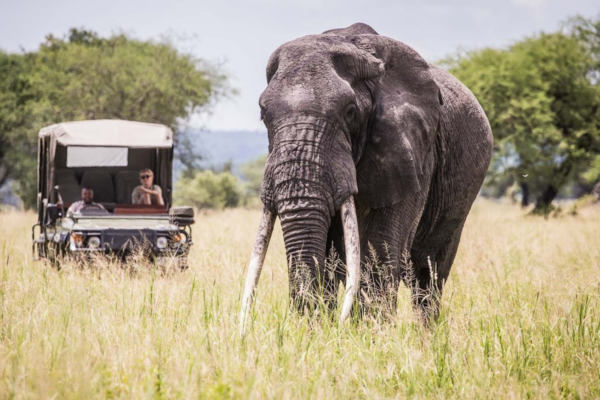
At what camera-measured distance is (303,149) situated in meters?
5.43

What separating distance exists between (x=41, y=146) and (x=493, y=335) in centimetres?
926

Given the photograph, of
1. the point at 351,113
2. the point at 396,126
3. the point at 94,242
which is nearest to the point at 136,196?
the point at 94,242

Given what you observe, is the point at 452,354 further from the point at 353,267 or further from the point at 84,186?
the point at 84,186

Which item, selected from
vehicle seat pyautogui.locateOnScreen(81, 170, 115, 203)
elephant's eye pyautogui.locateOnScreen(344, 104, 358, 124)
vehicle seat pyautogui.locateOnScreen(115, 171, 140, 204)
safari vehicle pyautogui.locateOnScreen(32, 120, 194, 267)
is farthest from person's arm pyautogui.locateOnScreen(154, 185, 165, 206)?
elephant's eye pyautogui.locateOnScreen(344, 104, 358, 124)

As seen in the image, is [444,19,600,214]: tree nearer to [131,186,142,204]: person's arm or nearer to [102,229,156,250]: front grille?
[131,186,142,204]: person's arm

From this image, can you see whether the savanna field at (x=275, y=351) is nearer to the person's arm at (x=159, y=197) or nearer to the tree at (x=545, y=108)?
the person's arm at (x=159, y=197)

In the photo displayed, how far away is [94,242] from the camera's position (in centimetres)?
1044

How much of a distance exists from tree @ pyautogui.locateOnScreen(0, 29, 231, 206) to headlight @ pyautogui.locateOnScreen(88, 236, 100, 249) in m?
16.7

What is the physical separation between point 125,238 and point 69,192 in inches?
100

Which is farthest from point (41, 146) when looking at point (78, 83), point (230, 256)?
point (78, 83)

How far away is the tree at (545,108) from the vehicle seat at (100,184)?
49.1ft

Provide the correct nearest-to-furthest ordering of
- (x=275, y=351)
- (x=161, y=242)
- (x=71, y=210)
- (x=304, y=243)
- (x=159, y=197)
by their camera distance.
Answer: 1. (x=275, y=351)
2. (x=304, y=243)
3. (x=161, y=242)
4. (x=71, y=210)
5. (x=159, y=197)

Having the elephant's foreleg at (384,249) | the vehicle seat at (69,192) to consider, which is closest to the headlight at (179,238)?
the vehicle seat at (69,192)

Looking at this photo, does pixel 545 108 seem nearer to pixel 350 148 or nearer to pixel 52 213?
pixel 52 213
